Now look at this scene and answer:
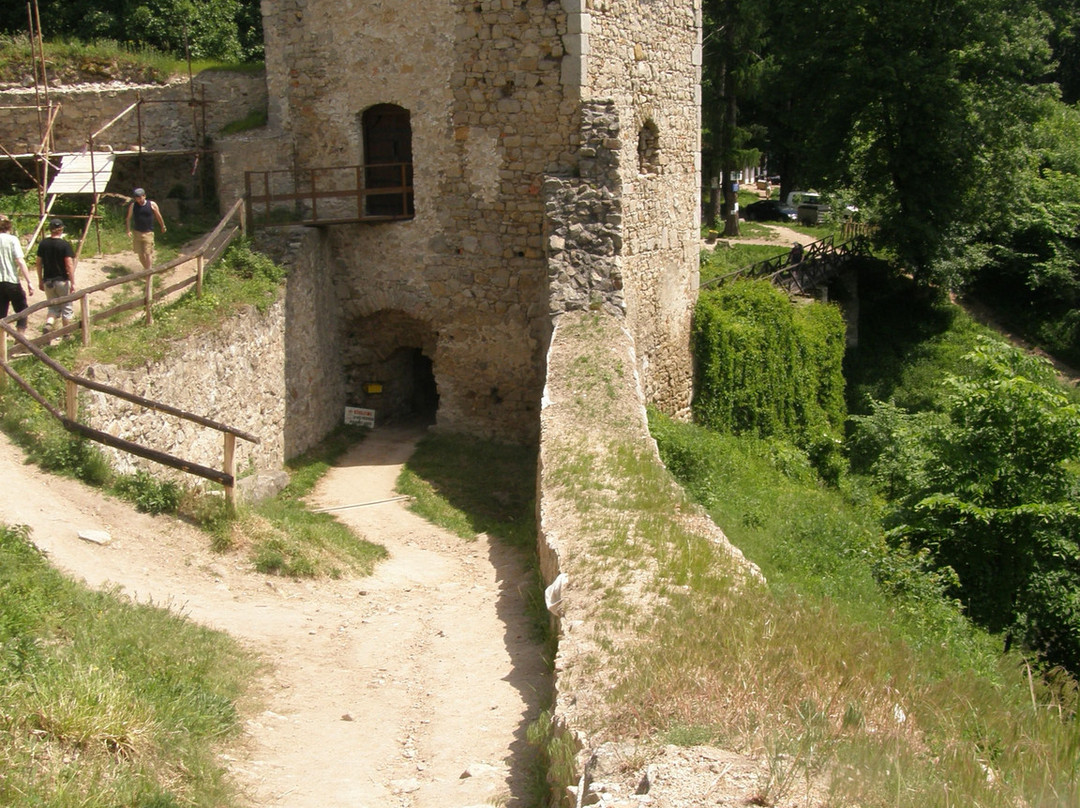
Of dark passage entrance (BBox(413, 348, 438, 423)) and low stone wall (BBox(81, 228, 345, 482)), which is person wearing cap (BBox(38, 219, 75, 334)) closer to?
low stone wall (BBox(81, 228, 345, 482))

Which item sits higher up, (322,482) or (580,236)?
(580,236)

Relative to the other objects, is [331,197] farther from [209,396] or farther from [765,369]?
[765,369]

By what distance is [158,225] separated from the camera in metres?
15.5

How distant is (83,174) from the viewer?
1539 centimetres

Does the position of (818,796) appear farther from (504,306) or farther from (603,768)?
(504,306)

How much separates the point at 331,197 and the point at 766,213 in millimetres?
28372

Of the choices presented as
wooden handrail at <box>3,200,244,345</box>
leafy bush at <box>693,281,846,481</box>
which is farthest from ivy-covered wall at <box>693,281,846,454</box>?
wooden handrail at <box>3,200,244,345</box>

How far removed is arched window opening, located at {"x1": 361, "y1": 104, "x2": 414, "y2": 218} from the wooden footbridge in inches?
365

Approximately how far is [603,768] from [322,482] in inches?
345

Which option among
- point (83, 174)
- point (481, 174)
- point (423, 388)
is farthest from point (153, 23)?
point (481, 174)

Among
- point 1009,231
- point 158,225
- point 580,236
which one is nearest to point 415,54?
point 580,236

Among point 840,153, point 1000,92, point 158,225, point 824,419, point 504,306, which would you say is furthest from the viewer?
point 840,153

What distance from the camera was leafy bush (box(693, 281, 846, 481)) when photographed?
17.1 m

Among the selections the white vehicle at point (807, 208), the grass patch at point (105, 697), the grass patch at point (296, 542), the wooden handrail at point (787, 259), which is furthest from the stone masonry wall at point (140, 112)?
the white vehicle at point (807, 208)
